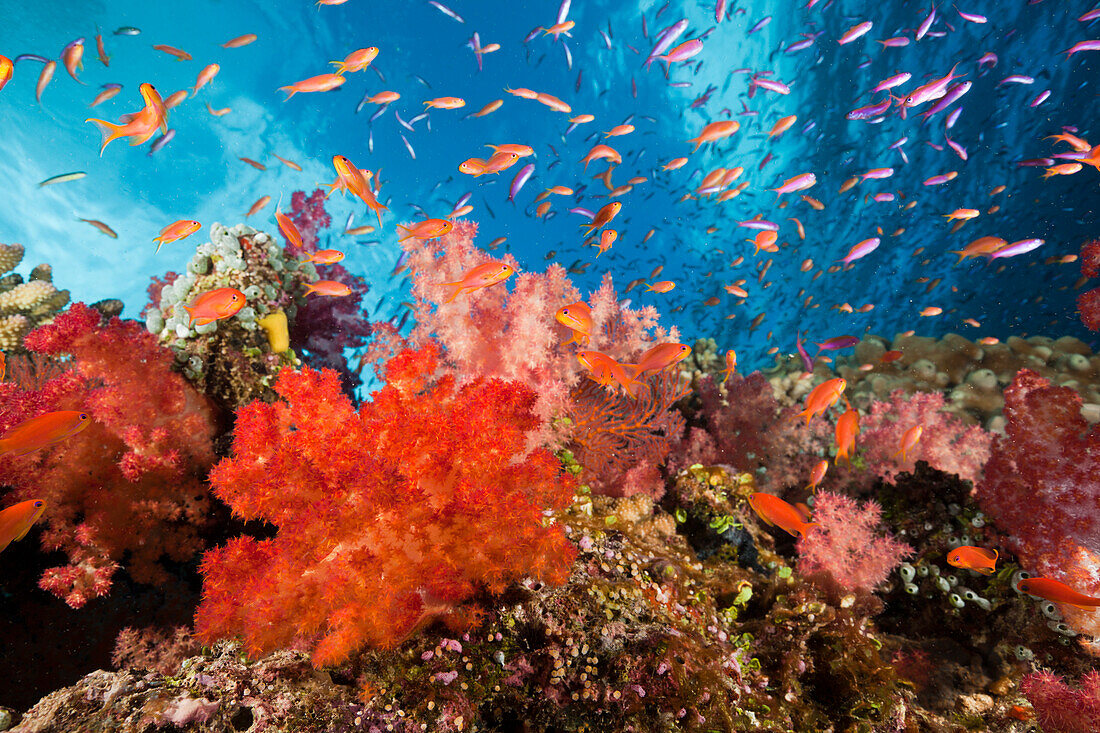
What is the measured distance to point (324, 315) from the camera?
5578 mm

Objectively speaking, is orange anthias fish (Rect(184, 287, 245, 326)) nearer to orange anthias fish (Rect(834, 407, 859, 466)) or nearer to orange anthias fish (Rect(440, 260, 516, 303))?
orange anthias fish (Rect(440, 260, 516, 303))

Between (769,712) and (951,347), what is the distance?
1145 cm

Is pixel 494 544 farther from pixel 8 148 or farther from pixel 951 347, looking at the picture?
pixel 8 148

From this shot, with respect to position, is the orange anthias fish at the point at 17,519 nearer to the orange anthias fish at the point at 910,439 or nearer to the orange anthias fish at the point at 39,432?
the orange anthias fish at the point at 39,432

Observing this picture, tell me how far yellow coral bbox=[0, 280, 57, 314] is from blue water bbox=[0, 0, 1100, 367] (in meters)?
8.41

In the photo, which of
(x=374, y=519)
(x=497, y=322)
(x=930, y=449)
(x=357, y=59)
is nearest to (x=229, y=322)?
A: (x=497, y=322)

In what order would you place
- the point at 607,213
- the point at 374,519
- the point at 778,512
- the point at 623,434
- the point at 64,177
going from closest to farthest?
the point at 374,519, the point at 778,512, the point at 623,434, the point at 64,177, the point at 607,213

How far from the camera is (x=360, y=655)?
73.6 inches

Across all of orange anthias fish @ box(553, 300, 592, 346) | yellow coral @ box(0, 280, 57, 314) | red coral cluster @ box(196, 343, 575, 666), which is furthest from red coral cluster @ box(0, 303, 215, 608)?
orange anthias fish @ box(553, 300, 592, 346)

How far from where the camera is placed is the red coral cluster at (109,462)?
8.38 ft

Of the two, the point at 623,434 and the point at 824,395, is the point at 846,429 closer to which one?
the point at 824,395

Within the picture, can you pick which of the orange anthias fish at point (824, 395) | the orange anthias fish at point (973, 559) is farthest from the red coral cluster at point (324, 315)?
the orange anthias fish at point (973, 559)

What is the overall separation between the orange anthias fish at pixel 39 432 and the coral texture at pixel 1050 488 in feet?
21.1

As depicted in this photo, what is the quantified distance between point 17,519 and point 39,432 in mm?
464
